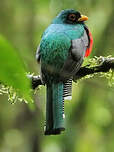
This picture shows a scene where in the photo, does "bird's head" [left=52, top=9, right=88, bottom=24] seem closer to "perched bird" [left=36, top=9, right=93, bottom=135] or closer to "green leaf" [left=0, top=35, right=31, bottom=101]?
"perched bird" [left=36, top=9, right=93, bottom=135]

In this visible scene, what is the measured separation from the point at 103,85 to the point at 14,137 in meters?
1.72

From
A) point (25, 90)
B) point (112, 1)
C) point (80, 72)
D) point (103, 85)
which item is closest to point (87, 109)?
point (103, 85)

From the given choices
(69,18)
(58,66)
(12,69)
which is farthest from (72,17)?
(12,69)

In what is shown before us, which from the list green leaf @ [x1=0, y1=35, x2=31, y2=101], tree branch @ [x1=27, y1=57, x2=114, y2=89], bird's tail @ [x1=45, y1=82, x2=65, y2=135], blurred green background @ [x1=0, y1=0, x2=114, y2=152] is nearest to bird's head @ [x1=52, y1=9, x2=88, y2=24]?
tree branch @ [x1=27, y1=57, x2=114, y2=89]

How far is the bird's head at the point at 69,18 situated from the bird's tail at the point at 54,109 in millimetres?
1150

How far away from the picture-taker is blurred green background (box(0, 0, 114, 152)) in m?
5.90

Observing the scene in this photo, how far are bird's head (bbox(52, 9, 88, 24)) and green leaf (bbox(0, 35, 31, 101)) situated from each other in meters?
3.34

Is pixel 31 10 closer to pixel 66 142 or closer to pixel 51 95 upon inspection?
pixel 66 142

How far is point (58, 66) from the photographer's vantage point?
307cm

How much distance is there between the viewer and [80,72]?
10.4ft

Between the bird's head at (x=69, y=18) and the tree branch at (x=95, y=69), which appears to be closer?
the tree branch at (x=95, y=69)

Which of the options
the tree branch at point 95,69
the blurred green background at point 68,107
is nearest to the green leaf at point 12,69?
the tree branch at point 95,69

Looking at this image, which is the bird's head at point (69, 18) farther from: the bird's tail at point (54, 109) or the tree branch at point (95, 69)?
the bird's tail at point (54, 109)

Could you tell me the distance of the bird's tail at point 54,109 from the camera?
2715mm
